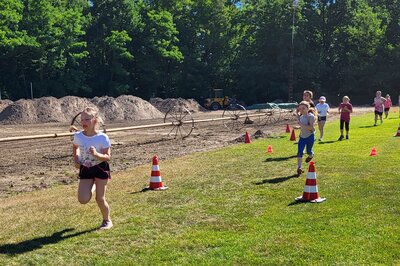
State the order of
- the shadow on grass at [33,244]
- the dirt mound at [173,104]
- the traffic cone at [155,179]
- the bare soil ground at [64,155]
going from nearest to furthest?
the shadow on grass at [33,244] < the traffic cone at [155,179] < the bare soil ground at [64,155] < the dirt mound at [173,104]

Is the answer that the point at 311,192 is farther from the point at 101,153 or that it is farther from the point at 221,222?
the point at 101,153

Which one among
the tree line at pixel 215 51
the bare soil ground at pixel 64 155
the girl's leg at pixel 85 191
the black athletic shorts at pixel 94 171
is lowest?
the bare soil ground at pixel 64 155

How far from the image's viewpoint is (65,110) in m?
41.2

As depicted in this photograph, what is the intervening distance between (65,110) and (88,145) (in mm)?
36138

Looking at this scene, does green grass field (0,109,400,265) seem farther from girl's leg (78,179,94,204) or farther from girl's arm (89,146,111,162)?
girl's arm (89,146,111,162)

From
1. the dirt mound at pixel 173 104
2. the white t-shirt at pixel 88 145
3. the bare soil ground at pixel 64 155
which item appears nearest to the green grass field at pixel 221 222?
the white t-shirt at pixel 88 145

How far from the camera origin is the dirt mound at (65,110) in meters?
38.5

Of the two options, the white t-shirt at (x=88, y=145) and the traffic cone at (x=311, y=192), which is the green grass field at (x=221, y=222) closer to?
the traffic cone at (x=311, y=192)

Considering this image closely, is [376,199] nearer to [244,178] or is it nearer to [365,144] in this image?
[244,178]

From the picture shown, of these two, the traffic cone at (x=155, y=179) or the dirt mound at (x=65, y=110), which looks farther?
the dirt mound at (x=65, y=110)

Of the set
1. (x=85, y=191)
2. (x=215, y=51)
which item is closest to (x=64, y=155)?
(x=85, y=191)

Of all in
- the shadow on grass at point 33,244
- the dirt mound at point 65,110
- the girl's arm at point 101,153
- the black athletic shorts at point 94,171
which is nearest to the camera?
the shadow on grass at point 33,244

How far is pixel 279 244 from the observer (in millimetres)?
5801

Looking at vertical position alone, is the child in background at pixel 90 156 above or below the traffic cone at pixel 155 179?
above
